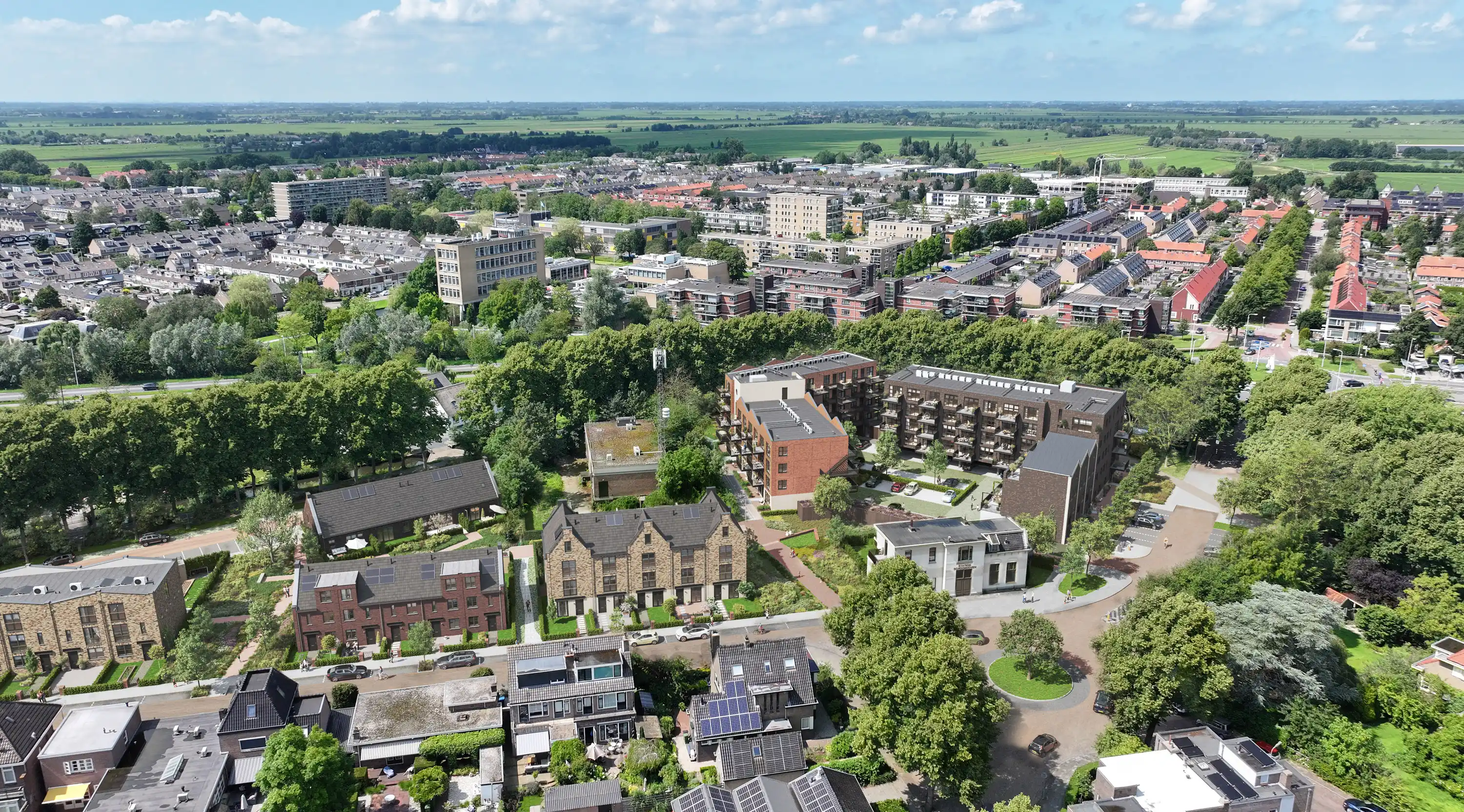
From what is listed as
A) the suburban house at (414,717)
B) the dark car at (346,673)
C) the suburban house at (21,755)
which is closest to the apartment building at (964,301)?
the dark car at (346,673)

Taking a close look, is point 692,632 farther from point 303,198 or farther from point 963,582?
point 303,198

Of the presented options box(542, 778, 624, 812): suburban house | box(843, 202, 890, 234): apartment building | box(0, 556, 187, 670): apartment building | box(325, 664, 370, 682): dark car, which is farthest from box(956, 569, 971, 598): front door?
box(843, 202, 890, 234): apartment building

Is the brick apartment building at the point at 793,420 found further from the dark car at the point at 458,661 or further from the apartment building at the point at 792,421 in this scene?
the dark car at the point at 458,661

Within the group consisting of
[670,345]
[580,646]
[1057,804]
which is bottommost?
[1057,804]

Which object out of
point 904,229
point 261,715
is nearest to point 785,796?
point 261,715

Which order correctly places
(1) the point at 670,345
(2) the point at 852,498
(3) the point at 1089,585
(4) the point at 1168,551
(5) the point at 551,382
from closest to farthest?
(3) the point at 1089,585
(4) the point at 1168,551
(2) the point at 852,498
(5) the point at 551,382
(1) the point at 670,345

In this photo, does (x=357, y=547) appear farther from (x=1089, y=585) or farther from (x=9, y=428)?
(x=1089, y=585)

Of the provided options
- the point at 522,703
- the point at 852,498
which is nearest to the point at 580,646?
the point at 522,703
